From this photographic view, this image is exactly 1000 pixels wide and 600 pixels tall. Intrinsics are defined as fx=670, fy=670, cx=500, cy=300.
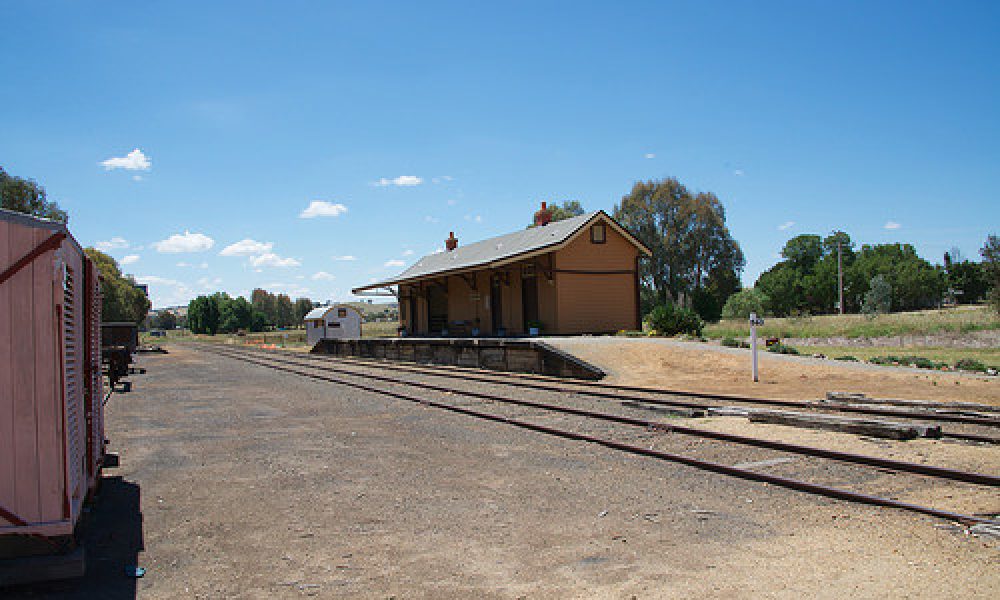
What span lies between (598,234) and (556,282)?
273cm

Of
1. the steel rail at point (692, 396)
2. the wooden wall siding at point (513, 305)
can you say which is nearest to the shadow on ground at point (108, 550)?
the steel rail at point (692, 396)

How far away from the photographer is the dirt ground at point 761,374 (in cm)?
1191

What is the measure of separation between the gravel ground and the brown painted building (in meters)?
15.2

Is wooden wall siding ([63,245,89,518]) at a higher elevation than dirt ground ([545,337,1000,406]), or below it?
higher

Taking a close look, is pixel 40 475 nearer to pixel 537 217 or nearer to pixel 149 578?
pixel 149 578

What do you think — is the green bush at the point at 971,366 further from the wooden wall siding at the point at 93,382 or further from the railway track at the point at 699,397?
the wooden wall siding at the point at 93,382

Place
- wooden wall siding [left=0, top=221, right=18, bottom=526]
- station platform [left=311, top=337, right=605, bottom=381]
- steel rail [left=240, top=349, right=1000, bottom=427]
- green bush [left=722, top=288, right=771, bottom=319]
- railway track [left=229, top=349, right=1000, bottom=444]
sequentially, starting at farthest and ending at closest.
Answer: green bush [left=722, top=288, right=771, bottom=319] < station platform [left=311, top=337, right=605, bottom=381] < steel rail [left=240, top=349, right=1000, bottom=427] < railway track [left=229, top=349, right=1000, bottom=444] < wooden wall siding [left=0, top=221, right=18, bottom=526]

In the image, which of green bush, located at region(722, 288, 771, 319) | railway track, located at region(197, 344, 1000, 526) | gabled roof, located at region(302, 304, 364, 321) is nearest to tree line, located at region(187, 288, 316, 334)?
gabled roof, located at region(302, 304, 364, 321)

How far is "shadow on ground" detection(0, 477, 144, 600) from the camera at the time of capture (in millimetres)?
4043

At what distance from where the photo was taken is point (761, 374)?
1528 cm

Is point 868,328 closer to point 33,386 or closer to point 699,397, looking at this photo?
point 699,397

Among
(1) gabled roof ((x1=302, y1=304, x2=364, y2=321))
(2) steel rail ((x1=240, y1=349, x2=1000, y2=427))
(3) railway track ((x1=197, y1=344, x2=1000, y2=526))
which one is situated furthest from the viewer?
(1) gabled roof ((x1=302, y1=304, x2=364, y2=321))

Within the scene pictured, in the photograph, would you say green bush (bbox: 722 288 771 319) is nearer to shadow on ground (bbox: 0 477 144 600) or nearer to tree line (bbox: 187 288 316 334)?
shadow on ground (bbox: 0 477 144 600)

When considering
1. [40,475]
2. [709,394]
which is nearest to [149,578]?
[40,475]
